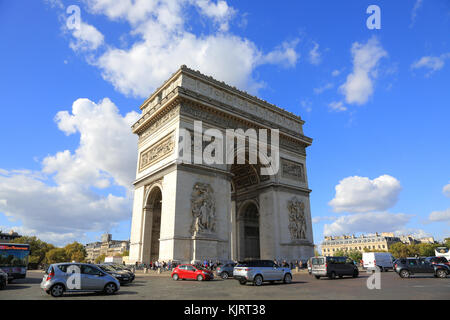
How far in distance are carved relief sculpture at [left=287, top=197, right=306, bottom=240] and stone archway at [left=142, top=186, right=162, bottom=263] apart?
13143mm

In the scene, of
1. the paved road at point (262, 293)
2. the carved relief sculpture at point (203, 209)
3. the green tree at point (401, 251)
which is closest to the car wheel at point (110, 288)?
the paved road at point (262, 293)

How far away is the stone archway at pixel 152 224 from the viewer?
26.8 metres

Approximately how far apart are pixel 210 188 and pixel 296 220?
10.9 m

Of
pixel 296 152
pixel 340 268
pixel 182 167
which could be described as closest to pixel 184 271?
pixel 182 167

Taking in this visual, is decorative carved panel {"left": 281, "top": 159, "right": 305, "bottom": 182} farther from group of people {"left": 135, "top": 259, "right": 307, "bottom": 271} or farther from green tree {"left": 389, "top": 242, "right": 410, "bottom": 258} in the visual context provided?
green tree {"left": 389, "top": 242, "right": 410, "bottom": 258}

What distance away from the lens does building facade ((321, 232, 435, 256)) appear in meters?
106

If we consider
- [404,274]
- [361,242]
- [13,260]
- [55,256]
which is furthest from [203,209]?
[361,242]

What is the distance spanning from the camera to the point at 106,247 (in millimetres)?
136750

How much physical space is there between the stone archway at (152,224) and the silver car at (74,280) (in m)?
15.5

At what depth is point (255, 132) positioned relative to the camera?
99.8 ft

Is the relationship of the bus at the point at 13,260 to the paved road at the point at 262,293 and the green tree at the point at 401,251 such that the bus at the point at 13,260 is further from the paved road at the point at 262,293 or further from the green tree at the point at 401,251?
the green tree at the point at 401,251
